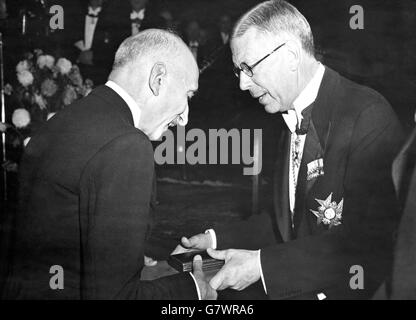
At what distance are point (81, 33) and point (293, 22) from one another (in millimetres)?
1030

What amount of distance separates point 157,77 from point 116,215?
638 millimetres

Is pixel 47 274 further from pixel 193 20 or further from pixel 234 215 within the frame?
pixel 193 20

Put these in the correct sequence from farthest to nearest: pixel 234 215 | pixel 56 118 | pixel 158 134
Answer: pixel 234 215
pixel 158 134
pixel 56 118

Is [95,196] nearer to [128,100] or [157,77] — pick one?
[128,100]

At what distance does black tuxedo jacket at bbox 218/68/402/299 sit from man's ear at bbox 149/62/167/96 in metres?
0.67

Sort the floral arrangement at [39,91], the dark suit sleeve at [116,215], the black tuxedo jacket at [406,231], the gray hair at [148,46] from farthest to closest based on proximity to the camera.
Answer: the floral arrangement at [39,91], the black tuxedo jacket at [406,231], the gray hair at [148,46], the dark suit sleeve at [116,215]

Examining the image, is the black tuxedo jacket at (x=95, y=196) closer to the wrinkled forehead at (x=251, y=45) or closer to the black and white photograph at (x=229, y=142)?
the black and white photograph at (x=229, y=142)

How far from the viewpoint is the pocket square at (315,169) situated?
2088 millimetres

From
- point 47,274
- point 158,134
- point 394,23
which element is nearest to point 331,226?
point 158,134

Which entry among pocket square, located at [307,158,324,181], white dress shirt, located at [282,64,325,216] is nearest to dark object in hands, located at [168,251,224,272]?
white dress shirt, located at [282,64,325,216]

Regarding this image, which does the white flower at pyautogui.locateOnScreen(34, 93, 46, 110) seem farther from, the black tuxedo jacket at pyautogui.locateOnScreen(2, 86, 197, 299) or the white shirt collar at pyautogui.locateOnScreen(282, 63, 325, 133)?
the white shirt collar at pyautogui.locateOnScreen(282, 63, 325, 133)

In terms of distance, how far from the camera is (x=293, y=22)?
213cm

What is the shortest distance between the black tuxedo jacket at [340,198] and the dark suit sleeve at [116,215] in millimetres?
600

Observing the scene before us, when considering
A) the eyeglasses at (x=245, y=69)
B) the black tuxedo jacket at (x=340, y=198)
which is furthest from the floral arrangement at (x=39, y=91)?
the black tuxedo jacket at (x=340, y=198)
